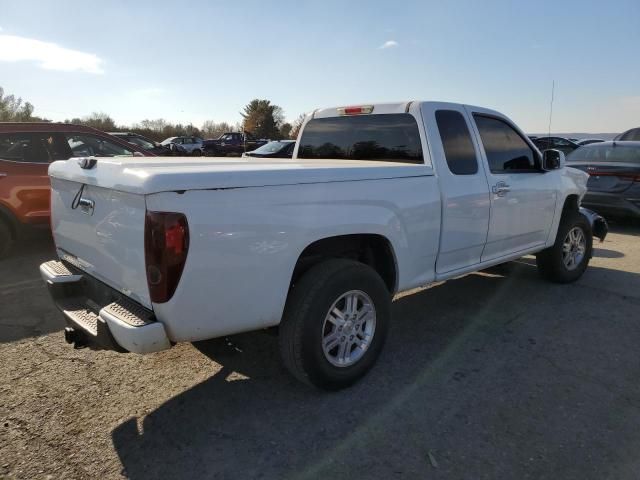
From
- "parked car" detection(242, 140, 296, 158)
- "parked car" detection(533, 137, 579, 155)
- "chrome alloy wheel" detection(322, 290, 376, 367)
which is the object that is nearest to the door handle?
"chrome alloy wheel" detection(322, 290, 376, 367)

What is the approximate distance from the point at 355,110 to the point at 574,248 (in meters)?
3.15

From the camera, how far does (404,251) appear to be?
3424 millimetres

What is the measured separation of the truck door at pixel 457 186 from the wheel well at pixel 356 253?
508mm

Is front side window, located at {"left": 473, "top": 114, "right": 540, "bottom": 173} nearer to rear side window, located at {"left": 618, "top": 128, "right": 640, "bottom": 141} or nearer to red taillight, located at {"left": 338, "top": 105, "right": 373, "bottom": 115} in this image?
red taillight, located at {"left": 338, "top": 105, "right": 373, "bottom": 115}

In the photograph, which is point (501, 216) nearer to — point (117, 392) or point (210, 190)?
point (210, 190)

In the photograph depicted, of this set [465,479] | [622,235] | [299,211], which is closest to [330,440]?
[465,479]

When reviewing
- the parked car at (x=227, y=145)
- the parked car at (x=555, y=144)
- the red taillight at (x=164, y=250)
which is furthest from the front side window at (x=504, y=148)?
the parked car at (x=227, y=145)

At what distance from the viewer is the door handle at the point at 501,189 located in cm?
417

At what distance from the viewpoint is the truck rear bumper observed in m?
2.42

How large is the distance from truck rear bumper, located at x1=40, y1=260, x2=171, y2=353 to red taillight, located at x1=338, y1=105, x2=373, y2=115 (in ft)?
8.50

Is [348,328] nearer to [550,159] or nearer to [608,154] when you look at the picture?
[550,159]

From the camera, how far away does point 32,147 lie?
6555mm

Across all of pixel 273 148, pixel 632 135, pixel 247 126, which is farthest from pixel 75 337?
pixel 247 126

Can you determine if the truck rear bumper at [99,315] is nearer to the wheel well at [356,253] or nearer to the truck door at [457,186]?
the wheel well at [356,253]
